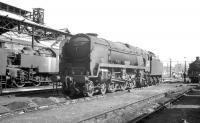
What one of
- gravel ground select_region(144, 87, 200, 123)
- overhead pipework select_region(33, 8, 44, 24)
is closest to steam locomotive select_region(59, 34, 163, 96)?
gravel ground select_region(144, 87, 200, 123)

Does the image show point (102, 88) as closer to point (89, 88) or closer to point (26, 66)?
point (89, 88)

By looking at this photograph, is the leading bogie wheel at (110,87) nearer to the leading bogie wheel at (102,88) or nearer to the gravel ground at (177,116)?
the leading bogie wheel at (102,88)

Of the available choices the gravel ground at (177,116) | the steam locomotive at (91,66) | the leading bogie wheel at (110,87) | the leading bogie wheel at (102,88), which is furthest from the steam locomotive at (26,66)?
the gravel ground at (177,116)

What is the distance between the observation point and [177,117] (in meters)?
9.08

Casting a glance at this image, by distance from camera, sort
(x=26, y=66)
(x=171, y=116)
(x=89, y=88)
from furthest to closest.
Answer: (x=26, y=66), (x=89, y=88), (x=171, y=116)

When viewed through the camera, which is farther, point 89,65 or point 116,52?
point 116,52

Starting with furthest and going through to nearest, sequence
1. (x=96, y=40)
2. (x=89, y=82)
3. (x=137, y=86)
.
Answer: (x=137, y=86) → (x=96, y=40) → (x=89, y=82)

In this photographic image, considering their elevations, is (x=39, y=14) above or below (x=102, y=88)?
above

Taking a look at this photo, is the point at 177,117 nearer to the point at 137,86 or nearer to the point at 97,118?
the point at 97,118

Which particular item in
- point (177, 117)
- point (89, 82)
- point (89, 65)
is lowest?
point (177, 117)

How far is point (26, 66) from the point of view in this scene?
62.9ft

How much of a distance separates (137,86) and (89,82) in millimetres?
9811

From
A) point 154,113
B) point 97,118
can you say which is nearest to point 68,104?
point 97,118

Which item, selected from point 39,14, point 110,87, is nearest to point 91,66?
point 110,87
